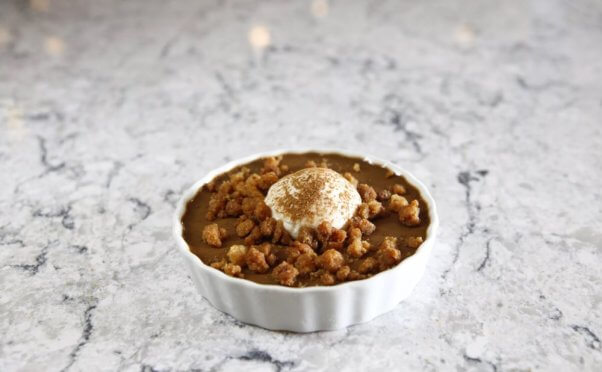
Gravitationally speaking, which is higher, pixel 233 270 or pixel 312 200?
pixel 312 200

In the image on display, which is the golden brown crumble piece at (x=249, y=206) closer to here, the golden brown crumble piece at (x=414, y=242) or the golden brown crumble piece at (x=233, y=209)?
the golden brown crumble piece at (x=233, y=209)

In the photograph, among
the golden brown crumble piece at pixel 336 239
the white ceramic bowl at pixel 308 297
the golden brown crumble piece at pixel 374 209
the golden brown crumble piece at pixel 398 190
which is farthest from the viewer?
the golden brown crumble piece at pixel 398 190

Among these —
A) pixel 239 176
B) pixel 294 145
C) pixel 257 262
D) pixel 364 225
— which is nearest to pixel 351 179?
pixel 364 225

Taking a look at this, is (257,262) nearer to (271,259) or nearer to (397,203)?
(271,259)

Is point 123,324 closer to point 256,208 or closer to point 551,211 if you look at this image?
point 256,208

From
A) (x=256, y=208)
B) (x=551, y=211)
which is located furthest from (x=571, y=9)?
(x=256, y=208)

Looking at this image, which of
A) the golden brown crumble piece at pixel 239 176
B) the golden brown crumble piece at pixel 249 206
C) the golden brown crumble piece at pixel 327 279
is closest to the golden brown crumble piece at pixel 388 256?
the golden brown crumble piece at pixel 327 279

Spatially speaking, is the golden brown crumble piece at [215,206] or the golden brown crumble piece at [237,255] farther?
the golden brown crumble piece at [215,206]

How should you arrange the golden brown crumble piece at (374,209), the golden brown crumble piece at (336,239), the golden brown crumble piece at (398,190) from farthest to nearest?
the golden brown crumble piece at (398,190)
the golden brown crumble piece at (374,209)
the golden brown crumble piece at (336,239)
